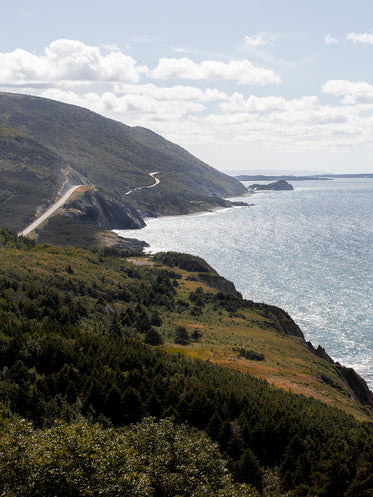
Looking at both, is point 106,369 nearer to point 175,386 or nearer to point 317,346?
point 175,386

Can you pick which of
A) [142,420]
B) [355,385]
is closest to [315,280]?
[355,385]

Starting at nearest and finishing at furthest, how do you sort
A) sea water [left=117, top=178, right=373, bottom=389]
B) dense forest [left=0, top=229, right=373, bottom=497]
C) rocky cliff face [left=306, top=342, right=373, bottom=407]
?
dense forest [left=0, top=229, right=373, bottom=497] < rocky cliff face [left=306, top=342, right=373, bottom=407] < sea water [left=117, top=178, right=373, bottom=389]

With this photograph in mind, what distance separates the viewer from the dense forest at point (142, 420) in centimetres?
2280

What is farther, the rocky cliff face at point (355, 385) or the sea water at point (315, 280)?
the sea water at point (315, 280)

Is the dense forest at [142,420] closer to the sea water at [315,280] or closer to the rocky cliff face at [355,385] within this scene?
the rocky cliff face at [355,385]

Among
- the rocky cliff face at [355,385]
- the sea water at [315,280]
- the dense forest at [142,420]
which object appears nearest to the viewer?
the dense forest at [142,420]

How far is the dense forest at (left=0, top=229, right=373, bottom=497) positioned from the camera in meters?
22.8

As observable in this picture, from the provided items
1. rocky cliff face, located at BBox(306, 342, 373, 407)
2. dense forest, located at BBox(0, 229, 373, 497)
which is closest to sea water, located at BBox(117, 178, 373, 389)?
rocky cliff face, located at BBox(306, 342, 373, 407)

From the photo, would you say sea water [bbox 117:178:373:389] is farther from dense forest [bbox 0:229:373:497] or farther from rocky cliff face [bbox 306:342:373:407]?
Result: dense forest [bbox 0:229:373:497]

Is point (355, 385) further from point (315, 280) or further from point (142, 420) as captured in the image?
point (315, 280)

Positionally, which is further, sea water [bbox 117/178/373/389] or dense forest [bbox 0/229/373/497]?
sea water [bbox 117/178/373/389]

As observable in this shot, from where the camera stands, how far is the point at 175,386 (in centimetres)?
4272

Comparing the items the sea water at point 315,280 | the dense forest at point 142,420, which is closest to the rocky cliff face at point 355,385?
the sea water at point 315,280

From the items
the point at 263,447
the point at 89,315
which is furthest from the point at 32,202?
the point at 263,447
